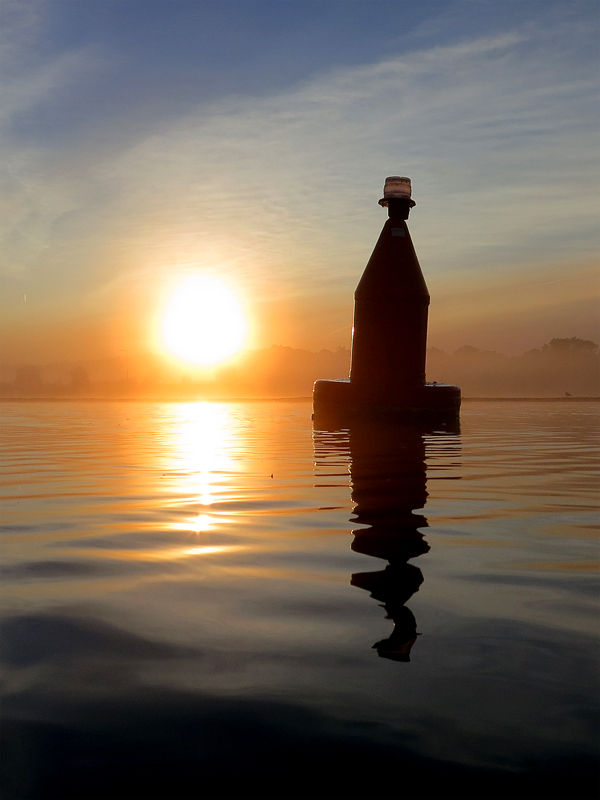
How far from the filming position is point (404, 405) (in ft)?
60.0

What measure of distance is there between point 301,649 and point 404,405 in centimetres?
1585

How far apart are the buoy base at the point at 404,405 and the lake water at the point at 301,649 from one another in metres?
11.9

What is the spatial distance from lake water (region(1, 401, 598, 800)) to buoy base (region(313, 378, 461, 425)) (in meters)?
11.9

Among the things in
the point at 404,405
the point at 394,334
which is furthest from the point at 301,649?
the point at 394,334

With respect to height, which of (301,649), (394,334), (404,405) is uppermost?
(394,334)

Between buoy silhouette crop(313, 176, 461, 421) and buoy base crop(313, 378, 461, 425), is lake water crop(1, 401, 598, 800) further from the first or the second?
buoy silhouette crop(313, 176, 461, 421)

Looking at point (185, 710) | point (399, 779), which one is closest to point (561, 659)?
point (399, 779)

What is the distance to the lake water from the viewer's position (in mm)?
1875

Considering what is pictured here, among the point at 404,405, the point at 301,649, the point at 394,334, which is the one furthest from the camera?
the point at 394,334

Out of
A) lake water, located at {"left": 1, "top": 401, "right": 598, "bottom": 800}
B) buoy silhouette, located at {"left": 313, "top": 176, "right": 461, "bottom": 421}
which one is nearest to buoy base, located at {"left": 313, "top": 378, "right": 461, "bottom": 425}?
buoy silhouette, located at {"left": 313, "top": 176, "right": 461, "bottom": 421}

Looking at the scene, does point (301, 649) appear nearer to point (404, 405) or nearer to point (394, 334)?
point (404, 405)

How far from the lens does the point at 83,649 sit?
8.86 feet

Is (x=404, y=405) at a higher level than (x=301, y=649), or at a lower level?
higher

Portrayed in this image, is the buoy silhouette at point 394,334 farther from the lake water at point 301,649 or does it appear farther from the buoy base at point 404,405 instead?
the lake water at point 301,649
